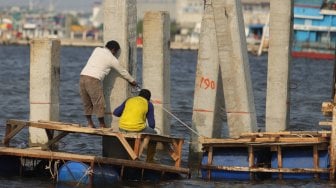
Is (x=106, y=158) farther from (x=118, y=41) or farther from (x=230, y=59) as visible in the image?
(x=230, y=59)

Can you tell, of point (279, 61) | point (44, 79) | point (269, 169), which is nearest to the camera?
point (269, 169)

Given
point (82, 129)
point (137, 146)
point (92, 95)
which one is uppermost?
point (92, 95)

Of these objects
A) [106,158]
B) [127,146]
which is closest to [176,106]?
[127,146]

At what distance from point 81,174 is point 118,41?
3.25 meters

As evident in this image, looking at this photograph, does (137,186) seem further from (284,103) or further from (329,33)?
(329,33)

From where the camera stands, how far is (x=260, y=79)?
2493 inches

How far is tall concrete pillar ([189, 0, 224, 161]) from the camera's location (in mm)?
21297

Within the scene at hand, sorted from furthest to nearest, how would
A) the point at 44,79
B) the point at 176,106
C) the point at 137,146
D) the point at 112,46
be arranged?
the point at 176,106 → the point at 44,79 → the point at 112,46 → the point at 137,146

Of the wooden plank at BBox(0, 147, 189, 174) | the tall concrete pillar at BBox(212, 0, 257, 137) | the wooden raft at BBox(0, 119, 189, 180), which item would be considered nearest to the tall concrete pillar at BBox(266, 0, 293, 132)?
the tall concrete pillar at BBox(212, 0, 257, 137)

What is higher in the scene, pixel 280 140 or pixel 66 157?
pixel 280 140

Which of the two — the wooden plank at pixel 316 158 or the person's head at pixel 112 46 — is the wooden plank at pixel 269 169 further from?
the person's head at pixel 112 46

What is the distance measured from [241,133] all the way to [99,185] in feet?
10.5

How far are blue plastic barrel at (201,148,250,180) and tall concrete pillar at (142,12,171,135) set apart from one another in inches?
107

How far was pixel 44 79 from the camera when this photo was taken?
20.7 m
